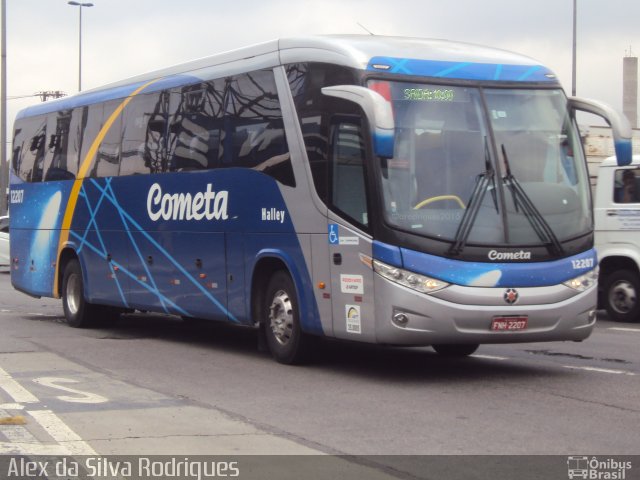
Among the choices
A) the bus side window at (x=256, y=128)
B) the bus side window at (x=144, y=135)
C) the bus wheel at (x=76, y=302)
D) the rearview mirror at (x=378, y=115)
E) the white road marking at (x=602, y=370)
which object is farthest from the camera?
the bus wheel at (x=76, y=302)

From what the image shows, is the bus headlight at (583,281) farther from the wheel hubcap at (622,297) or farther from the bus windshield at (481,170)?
the wheel hubcap at (622,297)

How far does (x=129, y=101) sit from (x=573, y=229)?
24.4 feet

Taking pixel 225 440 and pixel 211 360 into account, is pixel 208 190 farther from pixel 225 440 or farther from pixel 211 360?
pixel 225 440

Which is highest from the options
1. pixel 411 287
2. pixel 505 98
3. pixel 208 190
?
pixel 505 98

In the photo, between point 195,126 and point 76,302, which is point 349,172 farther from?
point 76,302

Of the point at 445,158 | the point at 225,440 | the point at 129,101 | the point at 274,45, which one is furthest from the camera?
the point at 129,101

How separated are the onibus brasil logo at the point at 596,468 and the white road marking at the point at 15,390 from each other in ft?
15.7

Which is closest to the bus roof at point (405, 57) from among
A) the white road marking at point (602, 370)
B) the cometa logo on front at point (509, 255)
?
the cometa logo on front at point (509, 255)

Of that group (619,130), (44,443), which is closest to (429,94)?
(619,130)

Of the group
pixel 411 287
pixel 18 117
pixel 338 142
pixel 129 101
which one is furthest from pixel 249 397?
pixel 18 117

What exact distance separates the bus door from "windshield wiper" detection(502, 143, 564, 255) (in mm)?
1411

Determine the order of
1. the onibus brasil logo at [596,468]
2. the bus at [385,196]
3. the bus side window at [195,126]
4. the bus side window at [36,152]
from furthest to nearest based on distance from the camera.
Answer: the bus side window at [36,152], the bus side window at [195,126], the bus at [385,196], the onibus brasil logo at [596,468]

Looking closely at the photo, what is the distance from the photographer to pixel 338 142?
1118 centimetres

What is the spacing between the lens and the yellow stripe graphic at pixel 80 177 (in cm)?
1631
